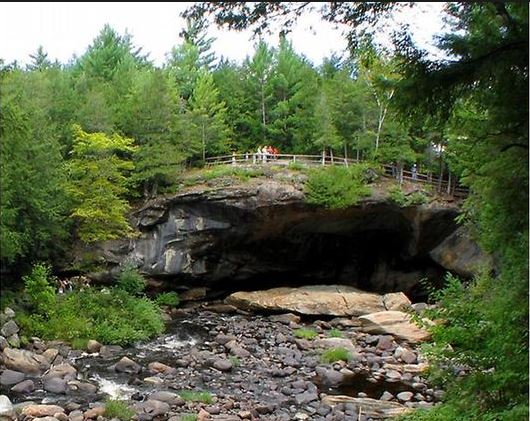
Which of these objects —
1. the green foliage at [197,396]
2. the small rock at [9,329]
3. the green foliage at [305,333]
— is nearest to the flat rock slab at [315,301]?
→ the green foliage at [305,333]

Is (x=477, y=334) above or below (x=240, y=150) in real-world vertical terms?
below

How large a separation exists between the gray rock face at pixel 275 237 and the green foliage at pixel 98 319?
2.74 m

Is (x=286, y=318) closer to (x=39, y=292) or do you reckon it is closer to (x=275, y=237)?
(x=275, y=237)

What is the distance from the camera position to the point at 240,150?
2741 centimetres

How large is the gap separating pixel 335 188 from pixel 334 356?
8169mm

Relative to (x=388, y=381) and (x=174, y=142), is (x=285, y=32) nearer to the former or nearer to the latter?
(x=388, y=381)

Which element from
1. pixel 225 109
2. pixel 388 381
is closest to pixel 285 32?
pixel 388 381

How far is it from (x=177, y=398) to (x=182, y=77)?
2137 cm

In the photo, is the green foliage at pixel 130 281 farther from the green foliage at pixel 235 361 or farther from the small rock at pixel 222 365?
the small rock at pixel 222 365

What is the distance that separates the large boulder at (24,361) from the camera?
12586 mm

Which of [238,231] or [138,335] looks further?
[238,231]

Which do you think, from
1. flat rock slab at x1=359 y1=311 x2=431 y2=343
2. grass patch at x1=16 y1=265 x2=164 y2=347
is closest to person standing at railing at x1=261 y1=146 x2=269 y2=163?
flat rock slab at x1=359 y1=311 x2=431 y2=343

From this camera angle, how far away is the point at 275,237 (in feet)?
78.0

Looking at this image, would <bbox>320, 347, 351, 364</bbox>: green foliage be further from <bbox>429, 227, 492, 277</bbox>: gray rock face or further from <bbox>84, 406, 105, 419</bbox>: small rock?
<bbox>429, 227, 492, 277</bbox>: gray rock face
